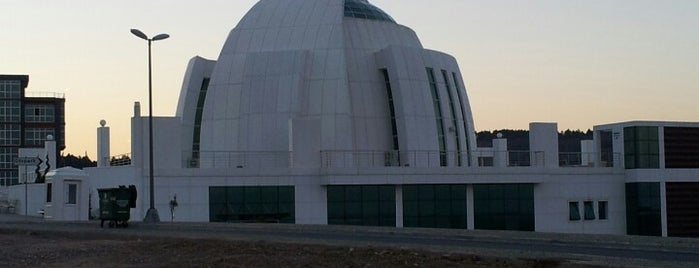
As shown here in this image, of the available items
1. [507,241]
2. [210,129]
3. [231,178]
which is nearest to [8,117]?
[210,129]

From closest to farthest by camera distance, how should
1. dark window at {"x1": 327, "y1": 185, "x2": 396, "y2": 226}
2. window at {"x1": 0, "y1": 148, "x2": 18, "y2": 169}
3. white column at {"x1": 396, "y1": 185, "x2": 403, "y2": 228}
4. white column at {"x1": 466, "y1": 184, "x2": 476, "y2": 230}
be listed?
dark window at {"x1": 327, "y1": 185, "x2": 396, "y2": 226}, white column at {"x1": 396, "y1": 185, "x2": 403, "y2": 228}, white column at {"x1": 466, "y1": 184, "x2": 476, "y2": 230}, window at {"x1": 0, "y1": 148, "x2": 18, "y2": 169}

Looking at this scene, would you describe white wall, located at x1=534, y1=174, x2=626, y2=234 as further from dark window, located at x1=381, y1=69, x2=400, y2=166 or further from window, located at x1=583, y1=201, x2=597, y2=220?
dark window, located at x1=381, y1=69, x2=400, y2=166

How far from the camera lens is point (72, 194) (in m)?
56.0

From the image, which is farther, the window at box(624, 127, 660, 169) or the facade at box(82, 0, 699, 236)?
the window at box(624, 127, 660, 169)

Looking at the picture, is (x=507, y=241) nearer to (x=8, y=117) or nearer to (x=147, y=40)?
(x=147, y=40)

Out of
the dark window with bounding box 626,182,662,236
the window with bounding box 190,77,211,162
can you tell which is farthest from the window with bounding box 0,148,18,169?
the dark window with bounding box 626,182,662,236

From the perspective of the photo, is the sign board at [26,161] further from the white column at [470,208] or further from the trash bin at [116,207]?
the trash bin at [116,207]

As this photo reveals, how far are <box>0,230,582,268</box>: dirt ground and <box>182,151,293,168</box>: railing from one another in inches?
1167

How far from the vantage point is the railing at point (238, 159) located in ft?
190

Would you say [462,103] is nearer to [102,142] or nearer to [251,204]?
[251,204]

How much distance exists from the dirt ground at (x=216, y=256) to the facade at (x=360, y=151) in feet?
76.3

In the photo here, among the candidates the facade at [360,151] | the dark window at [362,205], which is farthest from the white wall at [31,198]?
the dark window at [362,205]

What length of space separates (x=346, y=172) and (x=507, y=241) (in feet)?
82.6

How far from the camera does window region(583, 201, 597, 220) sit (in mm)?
56875
